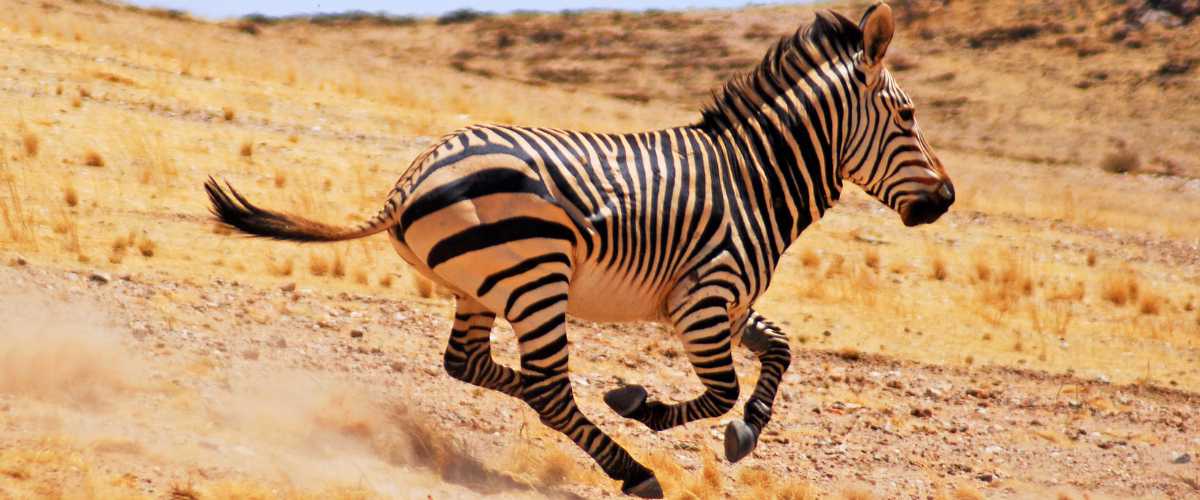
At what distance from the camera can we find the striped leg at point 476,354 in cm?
773

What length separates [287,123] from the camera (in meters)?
19.3

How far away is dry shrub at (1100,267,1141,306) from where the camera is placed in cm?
1598

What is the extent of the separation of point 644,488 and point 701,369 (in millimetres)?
748

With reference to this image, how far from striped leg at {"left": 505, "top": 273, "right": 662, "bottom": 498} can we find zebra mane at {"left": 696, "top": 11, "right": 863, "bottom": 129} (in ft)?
5.77

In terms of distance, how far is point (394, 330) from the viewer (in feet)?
33.9

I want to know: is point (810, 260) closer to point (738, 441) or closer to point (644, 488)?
point (738, 441)

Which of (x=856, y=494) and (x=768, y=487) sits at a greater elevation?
(x=768, y=487)

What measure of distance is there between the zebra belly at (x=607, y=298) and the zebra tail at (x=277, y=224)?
1108mm

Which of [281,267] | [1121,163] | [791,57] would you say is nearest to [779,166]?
[791,57]

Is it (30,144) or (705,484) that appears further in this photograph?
(30,144)

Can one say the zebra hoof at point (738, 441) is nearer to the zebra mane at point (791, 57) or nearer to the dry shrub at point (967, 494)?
the zebra mane at point (791, 57)

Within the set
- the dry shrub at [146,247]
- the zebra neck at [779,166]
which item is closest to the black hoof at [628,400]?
the zebra neck at [779,166]

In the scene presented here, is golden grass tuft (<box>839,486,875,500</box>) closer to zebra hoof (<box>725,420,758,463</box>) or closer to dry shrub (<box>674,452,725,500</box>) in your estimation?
dry shrub (<box>674,452,725,500</box>)

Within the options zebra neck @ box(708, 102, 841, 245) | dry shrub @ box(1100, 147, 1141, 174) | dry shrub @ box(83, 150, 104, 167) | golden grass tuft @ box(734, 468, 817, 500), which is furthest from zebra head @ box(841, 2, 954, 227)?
dry shrub @ box(1100, 147, 1141, 174)
